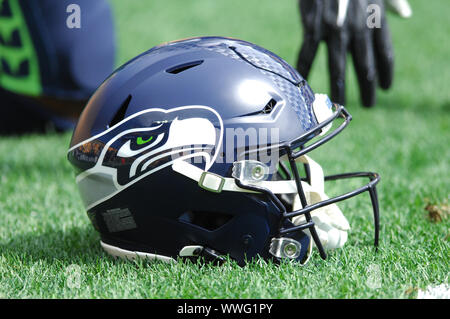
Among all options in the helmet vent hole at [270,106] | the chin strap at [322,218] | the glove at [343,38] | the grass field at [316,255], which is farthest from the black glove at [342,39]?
the helmet vent hole at [270,106]

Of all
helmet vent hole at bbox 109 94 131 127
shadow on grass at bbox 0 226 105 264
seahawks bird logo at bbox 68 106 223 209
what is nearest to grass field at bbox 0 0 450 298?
shadow on grass at bbox 0 226 105 264

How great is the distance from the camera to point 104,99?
204 cm

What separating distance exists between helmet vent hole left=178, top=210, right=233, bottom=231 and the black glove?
124 centimetres

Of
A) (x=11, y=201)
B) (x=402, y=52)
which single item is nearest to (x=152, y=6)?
(x=402, y=52)

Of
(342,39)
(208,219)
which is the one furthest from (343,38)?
(208,219)

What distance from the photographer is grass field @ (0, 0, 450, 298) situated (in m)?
1.91

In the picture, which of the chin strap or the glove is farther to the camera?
the glove

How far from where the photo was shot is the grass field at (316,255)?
6.28 feet

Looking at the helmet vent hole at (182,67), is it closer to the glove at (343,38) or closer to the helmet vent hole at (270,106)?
the helmet vent hole at (270,106)

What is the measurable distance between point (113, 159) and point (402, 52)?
708 cm

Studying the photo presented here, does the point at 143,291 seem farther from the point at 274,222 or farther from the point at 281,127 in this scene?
the point at 281,127

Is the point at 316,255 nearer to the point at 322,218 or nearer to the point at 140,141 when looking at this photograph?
the point at 322,218

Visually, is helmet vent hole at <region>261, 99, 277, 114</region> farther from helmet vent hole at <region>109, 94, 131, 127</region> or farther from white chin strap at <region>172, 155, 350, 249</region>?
helmet vent hole at <region>109, 94, 131, 127</region>

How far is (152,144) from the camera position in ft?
6.33
